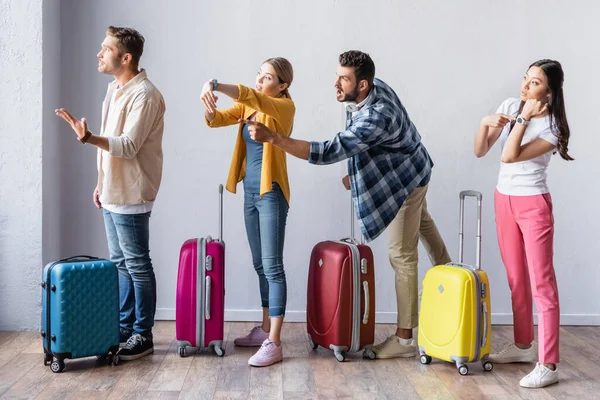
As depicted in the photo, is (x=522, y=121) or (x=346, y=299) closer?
(x=522, y=121)

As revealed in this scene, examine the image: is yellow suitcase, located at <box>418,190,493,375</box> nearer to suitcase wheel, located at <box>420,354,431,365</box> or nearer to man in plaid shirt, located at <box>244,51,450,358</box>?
suitcase wheel, located at <box>420,354,431,365</box>

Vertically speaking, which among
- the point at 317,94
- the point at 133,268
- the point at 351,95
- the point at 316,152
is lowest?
the point at 133,268

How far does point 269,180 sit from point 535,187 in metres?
1.05

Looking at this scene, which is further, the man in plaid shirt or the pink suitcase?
the pink suitcase

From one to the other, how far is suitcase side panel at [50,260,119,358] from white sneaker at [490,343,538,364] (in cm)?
158

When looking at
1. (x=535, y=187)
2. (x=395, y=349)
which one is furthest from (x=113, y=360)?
(x=535, y=187)

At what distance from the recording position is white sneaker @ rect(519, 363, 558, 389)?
282 cm

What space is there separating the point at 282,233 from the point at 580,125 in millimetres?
1815

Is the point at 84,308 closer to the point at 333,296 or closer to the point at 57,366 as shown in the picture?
the point at 57,366

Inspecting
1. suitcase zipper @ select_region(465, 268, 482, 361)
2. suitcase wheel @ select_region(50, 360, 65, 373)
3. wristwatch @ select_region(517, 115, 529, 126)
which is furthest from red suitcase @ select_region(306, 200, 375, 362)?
suitcase wheel @ select_region(50, 360, 65, 373)

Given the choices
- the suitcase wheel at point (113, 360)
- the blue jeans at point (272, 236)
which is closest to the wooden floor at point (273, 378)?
the suitcase wheel at point (113, 360)

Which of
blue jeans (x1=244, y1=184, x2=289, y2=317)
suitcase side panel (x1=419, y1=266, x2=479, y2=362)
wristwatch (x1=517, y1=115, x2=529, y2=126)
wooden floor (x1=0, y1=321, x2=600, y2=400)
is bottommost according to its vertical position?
wooden floor (x1=0, y1=321, x2=600, y2=400)

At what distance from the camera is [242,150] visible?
3.27 m

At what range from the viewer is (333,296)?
125 inches
